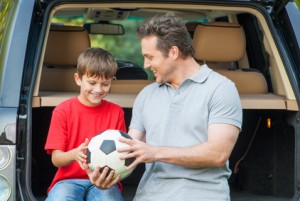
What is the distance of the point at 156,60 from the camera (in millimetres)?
4172

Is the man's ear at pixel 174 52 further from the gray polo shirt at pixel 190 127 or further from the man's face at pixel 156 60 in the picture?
the gray polo shirt at pixel 190 127

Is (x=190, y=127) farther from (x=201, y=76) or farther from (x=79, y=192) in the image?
(x=79, y=192)

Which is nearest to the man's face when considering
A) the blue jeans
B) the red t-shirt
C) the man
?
the man

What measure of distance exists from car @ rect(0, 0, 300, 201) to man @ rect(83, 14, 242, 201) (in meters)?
0.46

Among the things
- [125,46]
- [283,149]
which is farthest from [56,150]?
[125,46]

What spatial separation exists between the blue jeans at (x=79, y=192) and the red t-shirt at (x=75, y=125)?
0.05 m

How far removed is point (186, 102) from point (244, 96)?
0.94 metres

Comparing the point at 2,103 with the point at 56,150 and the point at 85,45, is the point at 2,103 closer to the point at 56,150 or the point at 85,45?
the point at 56,150

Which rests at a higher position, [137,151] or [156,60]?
[156,60]

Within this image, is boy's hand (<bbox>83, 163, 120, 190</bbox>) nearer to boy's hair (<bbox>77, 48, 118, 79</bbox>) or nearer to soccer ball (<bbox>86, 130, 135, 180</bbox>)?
soccer ball (<bbox>86, 130, 135, 180</bbox>)

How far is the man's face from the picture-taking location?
13.7 feet

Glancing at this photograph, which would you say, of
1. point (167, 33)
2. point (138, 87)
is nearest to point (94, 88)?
point (167, 33)

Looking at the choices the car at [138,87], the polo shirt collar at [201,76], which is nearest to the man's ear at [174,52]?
the polo shirt collar at [201,76]

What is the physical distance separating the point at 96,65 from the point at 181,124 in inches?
21.3
